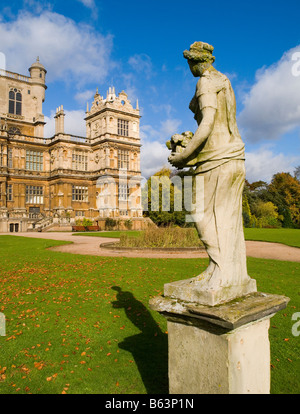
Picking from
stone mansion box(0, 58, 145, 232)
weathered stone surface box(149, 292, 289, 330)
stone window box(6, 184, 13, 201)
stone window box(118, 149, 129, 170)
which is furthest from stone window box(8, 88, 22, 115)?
weathered stone surface box(149, 292, 289, 330)

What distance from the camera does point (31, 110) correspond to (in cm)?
4738

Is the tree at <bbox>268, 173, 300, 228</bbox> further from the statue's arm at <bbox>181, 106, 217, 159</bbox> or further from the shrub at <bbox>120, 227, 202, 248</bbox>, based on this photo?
the statue's arm at <bbox>181, 106, 217, 159</bbox>

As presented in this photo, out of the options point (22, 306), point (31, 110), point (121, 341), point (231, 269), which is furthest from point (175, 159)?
point (31, 110)

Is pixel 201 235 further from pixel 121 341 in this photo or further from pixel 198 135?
pixel 121 341

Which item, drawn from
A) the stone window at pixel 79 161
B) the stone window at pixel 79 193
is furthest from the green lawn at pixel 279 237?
the stone window at pixel 79 161

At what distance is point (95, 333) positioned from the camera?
5.23 meters

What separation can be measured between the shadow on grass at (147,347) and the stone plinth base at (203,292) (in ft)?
4.76

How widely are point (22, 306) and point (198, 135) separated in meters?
5.74

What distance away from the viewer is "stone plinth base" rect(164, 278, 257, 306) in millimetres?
2725

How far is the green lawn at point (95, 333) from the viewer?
383cm

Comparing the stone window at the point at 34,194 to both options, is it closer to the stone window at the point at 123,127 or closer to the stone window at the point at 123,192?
the stone window at the point at 123,192

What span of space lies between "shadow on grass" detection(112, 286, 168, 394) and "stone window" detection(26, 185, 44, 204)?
40.3 m

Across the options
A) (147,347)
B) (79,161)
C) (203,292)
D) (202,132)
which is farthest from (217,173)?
(79,161)
